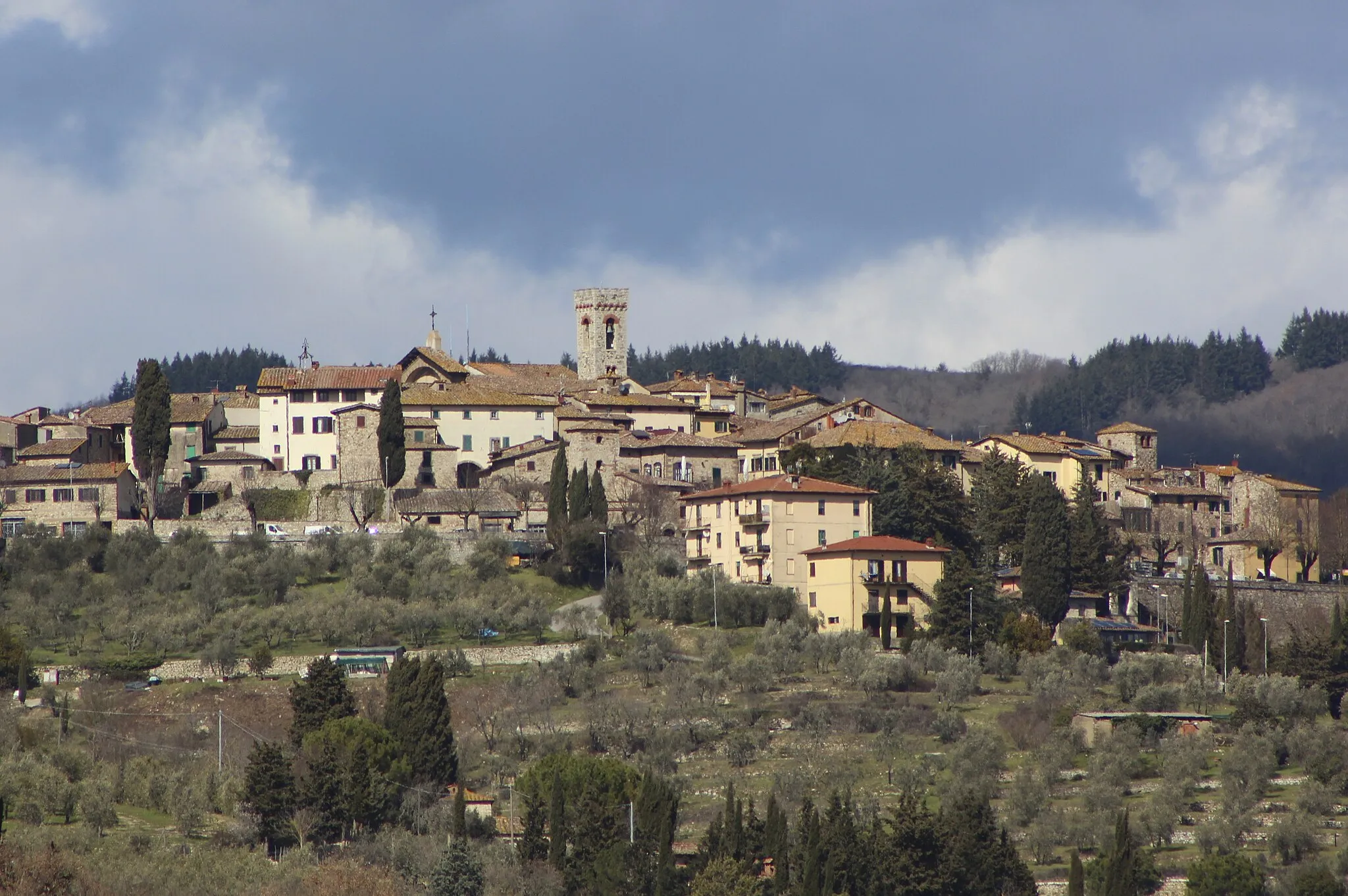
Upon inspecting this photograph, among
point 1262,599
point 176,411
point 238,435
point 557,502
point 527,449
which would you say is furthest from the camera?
point 238,435

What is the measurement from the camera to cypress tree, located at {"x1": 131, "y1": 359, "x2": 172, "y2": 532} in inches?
3433

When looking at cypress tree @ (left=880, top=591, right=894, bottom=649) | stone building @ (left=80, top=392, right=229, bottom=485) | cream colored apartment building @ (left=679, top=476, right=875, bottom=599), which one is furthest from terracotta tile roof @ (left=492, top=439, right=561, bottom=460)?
cypress tree @ (left=880, top=591, right=894, bottom=649)

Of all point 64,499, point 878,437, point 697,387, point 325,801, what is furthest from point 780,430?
point 325,801

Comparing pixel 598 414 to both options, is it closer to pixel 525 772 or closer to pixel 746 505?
pixel 746 505

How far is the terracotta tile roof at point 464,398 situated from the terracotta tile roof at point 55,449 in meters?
13.3

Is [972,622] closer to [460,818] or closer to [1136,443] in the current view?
[460,818]

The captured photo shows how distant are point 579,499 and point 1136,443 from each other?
33.5 metres

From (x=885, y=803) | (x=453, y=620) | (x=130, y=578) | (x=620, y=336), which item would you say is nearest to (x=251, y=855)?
(x=885, y=803)

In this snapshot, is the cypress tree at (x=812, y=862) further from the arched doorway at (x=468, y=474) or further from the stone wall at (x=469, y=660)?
the arched doorway at (x=468, y=474)

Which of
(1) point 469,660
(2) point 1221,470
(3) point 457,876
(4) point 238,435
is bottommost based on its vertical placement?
(3) point 457,876

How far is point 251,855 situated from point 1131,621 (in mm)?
38587

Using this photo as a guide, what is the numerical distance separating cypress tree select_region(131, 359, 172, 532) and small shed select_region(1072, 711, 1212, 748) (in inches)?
1523

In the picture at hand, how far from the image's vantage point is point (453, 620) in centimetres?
7475

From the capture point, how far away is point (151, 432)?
87312 millimetres
